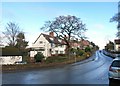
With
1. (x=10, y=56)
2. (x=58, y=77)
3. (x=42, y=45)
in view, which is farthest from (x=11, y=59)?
(x=42, y=45)

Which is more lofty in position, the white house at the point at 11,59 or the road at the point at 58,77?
the white house at the point at 11,59

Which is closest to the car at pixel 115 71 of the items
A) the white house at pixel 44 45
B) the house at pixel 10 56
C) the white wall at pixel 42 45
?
the house at pixel 10 56

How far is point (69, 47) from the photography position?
7188cm

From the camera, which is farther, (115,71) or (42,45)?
(42,45)

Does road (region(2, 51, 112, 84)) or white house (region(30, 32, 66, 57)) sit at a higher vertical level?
white house (region(30, 32, 66, 57))

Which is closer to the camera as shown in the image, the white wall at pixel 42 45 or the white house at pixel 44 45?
the white house at pixel 44 45

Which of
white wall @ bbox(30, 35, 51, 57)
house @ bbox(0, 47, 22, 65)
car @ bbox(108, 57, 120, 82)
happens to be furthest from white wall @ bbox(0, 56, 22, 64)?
car @ bbox(108, 57, 120, 82)

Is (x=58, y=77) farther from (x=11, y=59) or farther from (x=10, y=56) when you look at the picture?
(x=11, y=59)

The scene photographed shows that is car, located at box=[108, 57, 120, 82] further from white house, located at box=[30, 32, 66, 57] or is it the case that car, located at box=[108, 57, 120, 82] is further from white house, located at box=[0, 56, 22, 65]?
white house, located at box=[30, 32, 66, 57]

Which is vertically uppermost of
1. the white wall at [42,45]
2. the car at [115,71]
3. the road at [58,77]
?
the white wall at [42,45]

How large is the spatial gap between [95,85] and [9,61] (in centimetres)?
3999

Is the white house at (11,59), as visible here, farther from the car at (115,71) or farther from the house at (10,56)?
the car at (115,71)

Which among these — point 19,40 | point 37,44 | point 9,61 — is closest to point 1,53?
point 9,61

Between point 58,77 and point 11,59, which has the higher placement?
point 11,59
